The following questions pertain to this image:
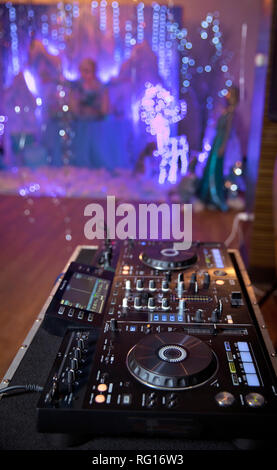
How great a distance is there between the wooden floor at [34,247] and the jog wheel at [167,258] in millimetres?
1039

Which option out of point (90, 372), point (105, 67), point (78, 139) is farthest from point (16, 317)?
point (105, 67)

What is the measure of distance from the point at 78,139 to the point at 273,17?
3.52 m

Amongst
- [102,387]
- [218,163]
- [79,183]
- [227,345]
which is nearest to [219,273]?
[227,345]

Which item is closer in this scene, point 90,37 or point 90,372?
point 90,372

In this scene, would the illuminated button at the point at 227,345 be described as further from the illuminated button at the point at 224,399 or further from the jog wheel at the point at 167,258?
the jog wheel at the point at 167,258

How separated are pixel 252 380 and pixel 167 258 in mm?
610

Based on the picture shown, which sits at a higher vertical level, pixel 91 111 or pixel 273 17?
pixel 273 17

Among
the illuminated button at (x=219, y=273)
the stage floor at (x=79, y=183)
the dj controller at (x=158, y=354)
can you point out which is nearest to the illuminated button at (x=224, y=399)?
the dj controller at (x=158, y=354)

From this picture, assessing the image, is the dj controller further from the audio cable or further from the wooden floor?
the wooden floor

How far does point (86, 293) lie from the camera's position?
126 centimetres

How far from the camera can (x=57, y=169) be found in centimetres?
581

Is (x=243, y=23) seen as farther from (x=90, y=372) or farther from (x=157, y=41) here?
(x=90, y=372)

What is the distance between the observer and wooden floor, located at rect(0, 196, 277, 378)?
8.40 feet

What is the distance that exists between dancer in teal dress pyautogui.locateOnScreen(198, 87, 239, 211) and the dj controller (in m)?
3.19
